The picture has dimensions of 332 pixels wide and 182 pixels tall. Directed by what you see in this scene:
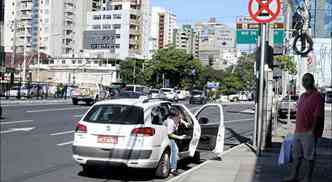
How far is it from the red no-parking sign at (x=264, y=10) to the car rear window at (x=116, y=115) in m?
4.39

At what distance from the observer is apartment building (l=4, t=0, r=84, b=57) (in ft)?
185

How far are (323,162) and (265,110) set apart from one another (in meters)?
2.23

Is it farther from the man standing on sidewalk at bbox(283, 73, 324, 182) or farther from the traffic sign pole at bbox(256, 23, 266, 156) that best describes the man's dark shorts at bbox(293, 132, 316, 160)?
the traffic sign pole at bbox(256, 23, 266, 156)

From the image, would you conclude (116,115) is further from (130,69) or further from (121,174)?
(130,69)

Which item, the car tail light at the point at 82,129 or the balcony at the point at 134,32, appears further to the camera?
the balcony at the point at 134,32

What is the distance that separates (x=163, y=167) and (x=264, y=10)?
4907mm

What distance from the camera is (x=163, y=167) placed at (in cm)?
1049

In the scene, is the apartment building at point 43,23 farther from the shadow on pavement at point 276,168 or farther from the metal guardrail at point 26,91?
the shadow on pavement at point 276,168

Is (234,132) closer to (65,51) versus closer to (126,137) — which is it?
(126,137)

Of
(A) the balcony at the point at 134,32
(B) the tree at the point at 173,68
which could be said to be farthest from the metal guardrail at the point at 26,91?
(A) the balcony at the point at 134,32

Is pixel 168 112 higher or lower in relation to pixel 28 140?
higher

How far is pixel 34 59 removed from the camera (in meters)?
113

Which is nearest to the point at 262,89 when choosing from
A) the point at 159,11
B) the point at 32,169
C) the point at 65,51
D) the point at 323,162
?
the point at 323,162

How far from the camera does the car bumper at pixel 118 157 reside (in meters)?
9.95
